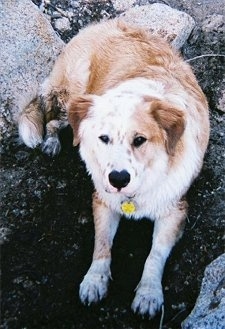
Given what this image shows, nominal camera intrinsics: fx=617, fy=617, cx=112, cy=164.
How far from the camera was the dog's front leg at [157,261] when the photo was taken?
3.92 m

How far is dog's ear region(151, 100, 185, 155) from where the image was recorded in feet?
12.8

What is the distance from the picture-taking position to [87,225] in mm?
4570

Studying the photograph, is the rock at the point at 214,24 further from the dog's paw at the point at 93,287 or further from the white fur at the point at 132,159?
the dog's paw at the point at 93,287

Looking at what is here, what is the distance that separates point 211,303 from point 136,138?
3.55ft

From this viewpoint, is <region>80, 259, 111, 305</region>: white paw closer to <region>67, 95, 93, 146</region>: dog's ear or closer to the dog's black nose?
the dog's black nose

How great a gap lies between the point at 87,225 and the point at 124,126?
1.07 metres

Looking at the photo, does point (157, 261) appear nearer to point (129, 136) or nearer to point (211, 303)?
point (211, 303)

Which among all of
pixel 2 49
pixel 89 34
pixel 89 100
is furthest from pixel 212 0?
pixel 89 100

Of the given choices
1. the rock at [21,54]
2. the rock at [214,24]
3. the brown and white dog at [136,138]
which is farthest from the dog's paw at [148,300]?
the rock at [214,24]

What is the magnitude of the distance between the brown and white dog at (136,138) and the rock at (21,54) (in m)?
0.22

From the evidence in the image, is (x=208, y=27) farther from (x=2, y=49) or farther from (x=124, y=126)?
(x=124, y=126)

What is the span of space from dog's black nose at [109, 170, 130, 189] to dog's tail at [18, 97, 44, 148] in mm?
1460

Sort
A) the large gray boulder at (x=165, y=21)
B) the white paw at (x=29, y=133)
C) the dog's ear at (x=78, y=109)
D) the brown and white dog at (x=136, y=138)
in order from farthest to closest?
1. the large gray boulder at (x=165, y=21)
2. the white paw at (x=29, y=133)
3. the dog's ear at (x=78, y=109)
4. the brown and white dog at (x=136, y=138)

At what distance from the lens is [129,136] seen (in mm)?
3785
